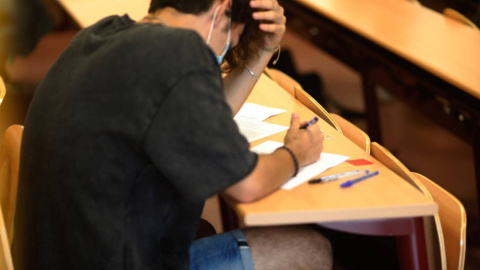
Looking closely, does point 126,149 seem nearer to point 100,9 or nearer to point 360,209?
point 360,209

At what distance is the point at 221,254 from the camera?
5.56 ft

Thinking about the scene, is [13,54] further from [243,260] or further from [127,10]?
[243,260]

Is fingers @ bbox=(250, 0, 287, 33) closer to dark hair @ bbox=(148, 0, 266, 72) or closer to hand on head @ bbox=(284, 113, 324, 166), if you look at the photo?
dark hair @ bbox=(148, 0, 266, 72)

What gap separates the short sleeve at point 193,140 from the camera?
1.35 meters

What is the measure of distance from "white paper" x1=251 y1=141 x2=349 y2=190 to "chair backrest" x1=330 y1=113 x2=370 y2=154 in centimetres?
19

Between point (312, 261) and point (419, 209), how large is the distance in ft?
1.14

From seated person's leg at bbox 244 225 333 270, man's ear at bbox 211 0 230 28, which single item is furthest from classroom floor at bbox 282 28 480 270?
man's ear at bbox 211 0 230 28

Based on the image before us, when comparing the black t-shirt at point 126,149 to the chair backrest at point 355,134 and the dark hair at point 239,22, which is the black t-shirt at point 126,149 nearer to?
the dark hair at point 239,22

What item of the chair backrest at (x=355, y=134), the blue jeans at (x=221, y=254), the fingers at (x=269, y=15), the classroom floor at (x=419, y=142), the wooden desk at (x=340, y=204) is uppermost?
the fingers at (x=269, y=15)

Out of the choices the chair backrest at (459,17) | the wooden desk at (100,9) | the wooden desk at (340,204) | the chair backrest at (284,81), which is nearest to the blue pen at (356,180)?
the wooden desk at (340,204)

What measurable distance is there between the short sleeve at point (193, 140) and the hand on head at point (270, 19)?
40 cm

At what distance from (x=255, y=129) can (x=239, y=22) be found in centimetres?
43

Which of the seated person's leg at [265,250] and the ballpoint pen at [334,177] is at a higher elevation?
the ballpoint pen at [334,177]

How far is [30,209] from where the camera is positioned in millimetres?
1610
